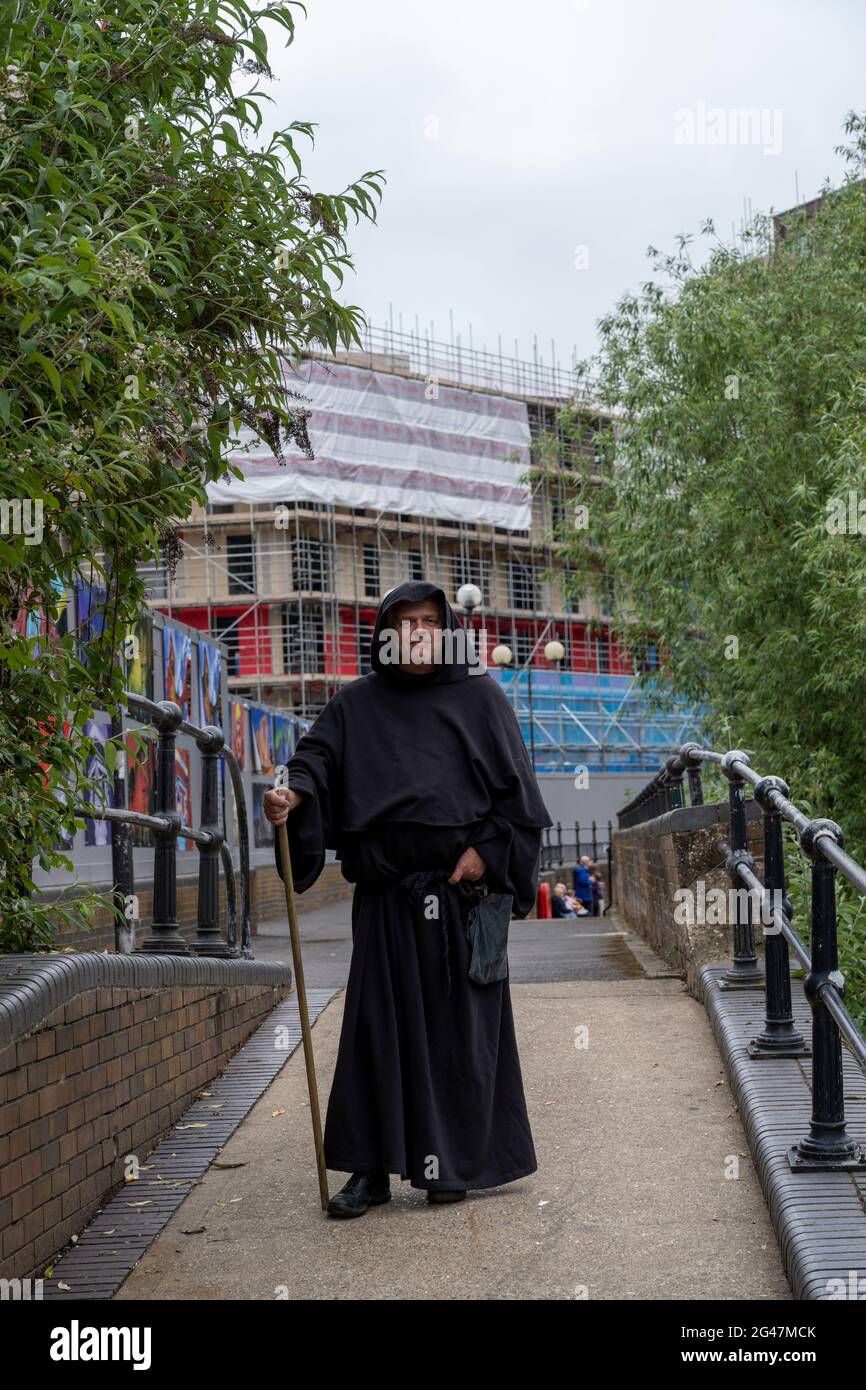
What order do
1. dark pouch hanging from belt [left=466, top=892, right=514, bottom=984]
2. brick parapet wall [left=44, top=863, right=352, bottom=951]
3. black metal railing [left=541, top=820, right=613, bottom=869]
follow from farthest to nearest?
black metal railing [left=541, top=820, right=613, bottom=869] < brick parapet wall [left=44, top=863, right=352, bottom=951] < dark pouch hanging from belt [left=466, top=892, right=514, bottom=984]

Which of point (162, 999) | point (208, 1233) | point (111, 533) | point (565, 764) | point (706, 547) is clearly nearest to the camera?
point (111, 533)

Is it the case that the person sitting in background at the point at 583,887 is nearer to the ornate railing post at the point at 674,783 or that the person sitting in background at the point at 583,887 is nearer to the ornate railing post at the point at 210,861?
the ornate railing post at the point at 674,783

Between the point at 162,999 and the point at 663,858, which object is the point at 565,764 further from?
the point at 162,999

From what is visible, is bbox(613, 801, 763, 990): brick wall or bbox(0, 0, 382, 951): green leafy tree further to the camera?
bbox(613, 801, 763, 990): brick wall

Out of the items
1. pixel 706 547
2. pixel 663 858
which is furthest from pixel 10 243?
pixel 706 547

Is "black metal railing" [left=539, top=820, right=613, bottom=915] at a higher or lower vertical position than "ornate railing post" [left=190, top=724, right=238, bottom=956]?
lower

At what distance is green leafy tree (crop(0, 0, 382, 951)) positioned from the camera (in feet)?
12.3

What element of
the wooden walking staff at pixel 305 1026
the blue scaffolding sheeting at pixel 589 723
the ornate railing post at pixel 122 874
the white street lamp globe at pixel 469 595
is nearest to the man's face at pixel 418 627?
the wooden walking staff at pixel 305 1026

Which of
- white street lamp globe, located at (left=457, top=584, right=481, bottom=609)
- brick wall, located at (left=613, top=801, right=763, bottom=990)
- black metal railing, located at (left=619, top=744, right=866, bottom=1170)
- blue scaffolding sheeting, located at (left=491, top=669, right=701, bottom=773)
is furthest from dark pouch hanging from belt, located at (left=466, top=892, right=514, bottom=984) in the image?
blue scaffolding sheeting, located at (left=491, top=669, right=701, bottom=773)

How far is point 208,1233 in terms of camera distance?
495 cm

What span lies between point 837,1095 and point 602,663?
171 ft

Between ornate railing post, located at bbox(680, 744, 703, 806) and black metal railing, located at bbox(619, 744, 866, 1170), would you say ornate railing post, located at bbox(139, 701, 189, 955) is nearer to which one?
black metal railing, located at bbox(619, 744, 866, 1170)

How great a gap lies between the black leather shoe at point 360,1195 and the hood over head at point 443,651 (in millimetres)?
1600

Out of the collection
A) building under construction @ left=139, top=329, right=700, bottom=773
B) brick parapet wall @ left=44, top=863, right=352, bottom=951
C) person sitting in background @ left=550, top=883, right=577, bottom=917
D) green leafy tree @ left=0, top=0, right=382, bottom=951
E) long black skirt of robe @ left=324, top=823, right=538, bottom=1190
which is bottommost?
person sitting in background @ left=550, top=883, right=577, bottom=917
